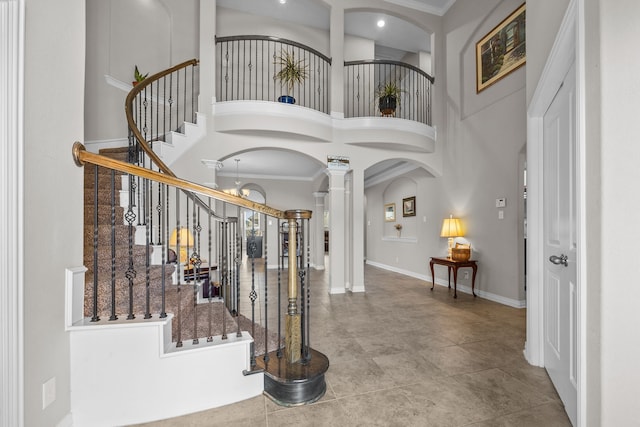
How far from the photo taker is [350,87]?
6582mm

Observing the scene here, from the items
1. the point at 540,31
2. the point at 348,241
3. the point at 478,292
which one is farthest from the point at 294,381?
the point at 478,292

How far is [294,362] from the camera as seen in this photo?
6.82ft

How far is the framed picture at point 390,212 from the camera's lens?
772cm

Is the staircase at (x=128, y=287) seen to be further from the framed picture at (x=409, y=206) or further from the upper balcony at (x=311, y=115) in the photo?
the framed picture at (x=409, y=206)

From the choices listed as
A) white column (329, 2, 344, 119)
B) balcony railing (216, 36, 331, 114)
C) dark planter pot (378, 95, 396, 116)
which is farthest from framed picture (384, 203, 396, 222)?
white column (329, 2, 344, 119)

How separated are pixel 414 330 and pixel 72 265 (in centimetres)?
307

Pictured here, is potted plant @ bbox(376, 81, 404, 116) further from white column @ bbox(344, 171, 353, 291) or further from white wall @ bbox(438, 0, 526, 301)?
white column @ bbox(344, 171, 353, 291)

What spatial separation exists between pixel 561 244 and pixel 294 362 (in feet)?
6.44

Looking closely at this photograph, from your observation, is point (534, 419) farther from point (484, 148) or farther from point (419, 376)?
point (484, 148)

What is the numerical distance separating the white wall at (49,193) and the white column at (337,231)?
3.67 m
